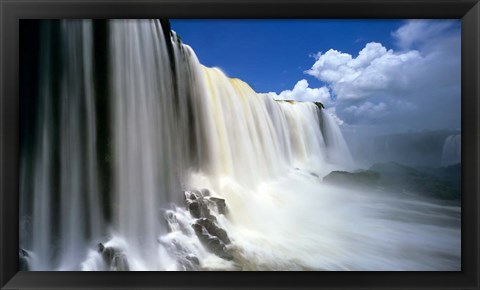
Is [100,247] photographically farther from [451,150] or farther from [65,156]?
[451,150]

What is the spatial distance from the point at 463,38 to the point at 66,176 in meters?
1.94

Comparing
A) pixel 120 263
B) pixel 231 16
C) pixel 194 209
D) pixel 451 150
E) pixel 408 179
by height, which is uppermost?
pixel 231 16

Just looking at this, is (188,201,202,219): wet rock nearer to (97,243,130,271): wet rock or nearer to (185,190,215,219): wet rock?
(185,190,215,219): wet rock

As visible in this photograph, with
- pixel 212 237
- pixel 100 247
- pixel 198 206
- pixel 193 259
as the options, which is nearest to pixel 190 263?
pixel 193 259

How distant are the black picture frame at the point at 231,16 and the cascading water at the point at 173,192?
0.05 metres

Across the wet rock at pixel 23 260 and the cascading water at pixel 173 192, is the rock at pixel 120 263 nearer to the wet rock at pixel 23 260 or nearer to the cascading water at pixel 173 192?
the cascading water at pixel 173 192

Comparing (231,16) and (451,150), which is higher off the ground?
(231,16)

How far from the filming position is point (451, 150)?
4.65ft

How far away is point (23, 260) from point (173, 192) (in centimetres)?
75

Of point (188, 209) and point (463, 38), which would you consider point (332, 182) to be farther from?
point (463, 38)

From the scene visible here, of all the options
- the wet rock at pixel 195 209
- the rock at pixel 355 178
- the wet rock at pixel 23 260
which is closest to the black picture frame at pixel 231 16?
the wet rock at pixel 23 260

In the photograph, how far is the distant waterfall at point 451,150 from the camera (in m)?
1.41

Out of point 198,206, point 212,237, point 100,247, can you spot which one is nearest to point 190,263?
point 212,237

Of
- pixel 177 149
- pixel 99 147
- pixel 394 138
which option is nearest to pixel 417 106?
pixel 394 138
